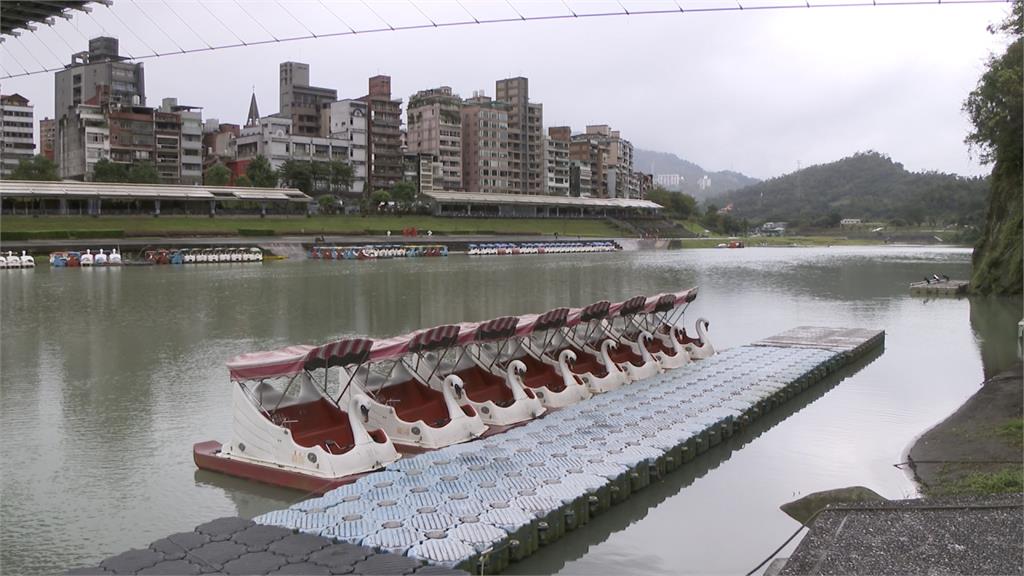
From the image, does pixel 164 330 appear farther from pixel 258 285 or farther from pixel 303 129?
pixel 303 129

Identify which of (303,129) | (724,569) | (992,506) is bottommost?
(724,569)

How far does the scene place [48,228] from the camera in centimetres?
6825

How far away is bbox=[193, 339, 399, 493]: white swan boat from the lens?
11.0 m

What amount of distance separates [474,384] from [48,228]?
64.2 m

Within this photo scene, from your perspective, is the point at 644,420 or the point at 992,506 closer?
the point at 992,506

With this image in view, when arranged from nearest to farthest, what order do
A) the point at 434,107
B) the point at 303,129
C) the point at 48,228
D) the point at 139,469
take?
the point at 139,469
the point at 48,228
the point at 303,129
the point at 434,107

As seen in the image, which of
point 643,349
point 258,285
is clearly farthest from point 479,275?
point 643,349

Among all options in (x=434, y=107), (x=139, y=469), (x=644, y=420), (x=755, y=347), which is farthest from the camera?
(x=434, y=107)

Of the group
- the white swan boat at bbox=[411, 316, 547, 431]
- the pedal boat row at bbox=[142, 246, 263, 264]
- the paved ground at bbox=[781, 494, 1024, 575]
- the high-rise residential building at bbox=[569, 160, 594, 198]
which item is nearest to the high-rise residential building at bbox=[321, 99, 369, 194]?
the pedal boat row at bbox=[142, 246, 263, 264]

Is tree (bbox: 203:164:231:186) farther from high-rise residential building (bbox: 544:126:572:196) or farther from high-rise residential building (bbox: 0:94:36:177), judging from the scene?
high-rise residential building (bbox: 544:126:572:196)

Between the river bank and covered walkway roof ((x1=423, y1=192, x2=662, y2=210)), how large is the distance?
90.5 meters

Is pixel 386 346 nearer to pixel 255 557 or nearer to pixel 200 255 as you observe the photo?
pixel 255 557

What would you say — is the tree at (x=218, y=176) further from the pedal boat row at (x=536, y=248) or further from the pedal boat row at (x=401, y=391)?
the pedal boat row at (x=401, y=391)

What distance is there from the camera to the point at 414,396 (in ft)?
44.9
